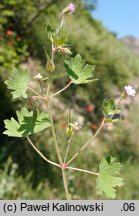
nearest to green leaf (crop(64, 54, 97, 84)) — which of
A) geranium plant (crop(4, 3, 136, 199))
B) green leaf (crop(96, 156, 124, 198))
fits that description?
geranium plant (crop(4, 3, 136, 199))

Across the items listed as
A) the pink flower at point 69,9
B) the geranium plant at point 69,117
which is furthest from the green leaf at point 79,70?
the pink flower at point 69,9

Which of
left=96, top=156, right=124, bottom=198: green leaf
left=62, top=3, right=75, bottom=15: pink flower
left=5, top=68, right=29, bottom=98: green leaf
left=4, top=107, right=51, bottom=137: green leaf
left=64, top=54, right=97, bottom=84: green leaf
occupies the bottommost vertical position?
left=96, top=156, right=124, bottom=198: green leaf

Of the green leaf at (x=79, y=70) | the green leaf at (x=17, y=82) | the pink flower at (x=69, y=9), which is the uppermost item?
the pink flower at (x=69, y=9)

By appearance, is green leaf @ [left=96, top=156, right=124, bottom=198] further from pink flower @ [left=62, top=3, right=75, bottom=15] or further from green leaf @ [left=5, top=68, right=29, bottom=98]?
pink flower @ [left=62, top=3, right=75, bottom=15]

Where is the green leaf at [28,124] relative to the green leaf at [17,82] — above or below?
below

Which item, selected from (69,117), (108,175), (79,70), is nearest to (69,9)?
(79,70)

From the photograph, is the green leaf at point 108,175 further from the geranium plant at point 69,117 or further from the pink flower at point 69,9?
the pink flower at point 69,9

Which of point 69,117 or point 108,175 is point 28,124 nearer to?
point 69,117

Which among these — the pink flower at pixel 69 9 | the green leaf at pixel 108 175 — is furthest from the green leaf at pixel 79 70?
the green leaf at pixel 108 175
